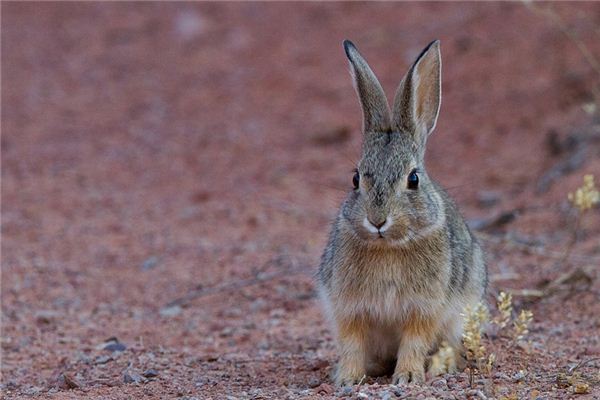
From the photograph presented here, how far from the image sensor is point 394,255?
5.39 meters

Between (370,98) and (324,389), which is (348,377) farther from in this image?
(370,98)

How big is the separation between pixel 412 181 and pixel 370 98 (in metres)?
0.60

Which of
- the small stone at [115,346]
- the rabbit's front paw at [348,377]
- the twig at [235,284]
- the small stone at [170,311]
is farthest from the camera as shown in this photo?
the twig at [235,284]

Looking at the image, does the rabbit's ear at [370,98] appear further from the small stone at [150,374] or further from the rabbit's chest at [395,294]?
the small stone at [150,374]

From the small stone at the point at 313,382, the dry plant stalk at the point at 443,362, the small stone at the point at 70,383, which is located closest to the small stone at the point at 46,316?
the small stone at the point at 70,383

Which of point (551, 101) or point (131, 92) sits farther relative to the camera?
point (131, 92)

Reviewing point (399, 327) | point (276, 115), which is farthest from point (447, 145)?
point (399, 327)

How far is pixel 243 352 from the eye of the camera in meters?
6.65

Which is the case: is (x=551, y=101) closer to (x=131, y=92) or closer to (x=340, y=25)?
(x=340, y=25)

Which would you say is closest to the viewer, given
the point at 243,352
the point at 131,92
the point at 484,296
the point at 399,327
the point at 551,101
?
the point at 399,327

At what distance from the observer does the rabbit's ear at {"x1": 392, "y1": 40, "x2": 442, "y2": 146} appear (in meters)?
5.63

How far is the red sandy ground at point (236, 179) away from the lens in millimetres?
6234

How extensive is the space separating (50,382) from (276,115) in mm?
7812

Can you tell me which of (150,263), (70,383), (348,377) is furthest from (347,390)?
(150,263)
